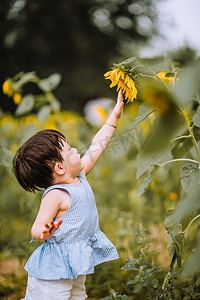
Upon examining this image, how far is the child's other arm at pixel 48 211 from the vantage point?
3.00 ft

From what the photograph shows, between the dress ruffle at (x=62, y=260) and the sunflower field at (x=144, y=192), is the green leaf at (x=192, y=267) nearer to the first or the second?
the sunflower field at (x=144, y=192)

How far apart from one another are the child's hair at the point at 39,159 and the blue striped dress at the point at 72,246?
0.17ft

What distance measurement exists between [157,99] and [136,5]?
758cm

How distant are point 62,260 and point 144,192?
81 cm

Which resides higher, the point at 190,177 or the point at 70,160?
the point at 70,160

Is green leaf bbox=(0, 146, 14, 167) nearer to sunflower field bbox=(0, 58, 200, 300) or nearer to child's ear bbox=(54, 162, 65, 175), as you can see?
sunflower field bbox=(0, 58, 200, 300)

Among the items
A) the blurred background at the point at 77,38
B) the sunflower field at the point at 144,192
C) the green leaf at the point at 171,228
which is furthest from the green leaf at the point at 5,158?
the blurred background at the point at 77,38

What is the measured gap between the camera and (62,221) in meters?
0.98

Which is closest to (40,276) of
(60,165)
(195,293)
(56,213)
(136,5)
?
(56,213)

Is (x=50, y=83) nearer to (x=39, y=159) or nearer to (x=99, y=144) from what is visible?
(x=99, y=144)

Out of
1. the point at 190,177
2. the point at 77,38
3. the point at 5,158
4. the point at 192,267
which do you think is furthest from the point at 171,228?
the point at 77,38

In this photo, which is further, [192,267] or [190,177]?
[190,177]

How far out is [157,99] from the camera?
31 centimetres

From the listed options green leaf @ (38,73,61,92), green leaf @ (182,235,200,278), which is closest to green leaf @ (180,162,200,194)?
green leaf @ (182,235,200,278)
